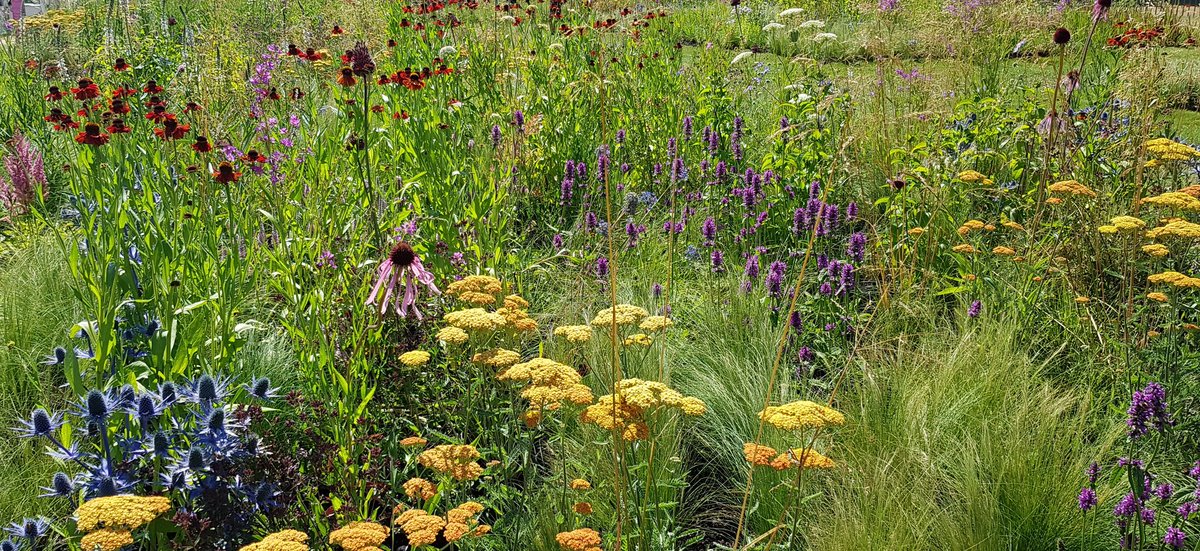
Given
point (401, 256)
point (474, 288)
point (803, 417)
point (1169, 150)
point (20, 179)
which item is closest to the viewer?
point (803, 417)

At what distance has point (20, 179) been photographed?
351 centimetres

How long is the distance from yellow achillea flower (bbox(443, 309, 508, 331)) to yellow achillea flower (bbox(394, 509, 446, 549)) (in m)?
0.41

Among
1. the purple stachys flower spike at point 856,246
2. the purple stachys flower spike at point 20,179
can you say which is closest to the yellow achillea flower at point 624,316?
the purple stachys flower spike at point 856,246

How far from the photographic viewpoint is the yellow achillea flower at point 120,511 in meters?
1.36

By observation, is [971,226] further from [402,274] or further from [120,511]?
[120,511]

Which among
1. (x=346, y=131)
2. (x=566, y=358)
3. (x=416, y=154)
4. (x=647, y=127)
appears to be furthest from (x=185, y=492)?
(x=647, y=127)

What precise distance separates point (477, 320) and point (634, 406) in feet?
1.27

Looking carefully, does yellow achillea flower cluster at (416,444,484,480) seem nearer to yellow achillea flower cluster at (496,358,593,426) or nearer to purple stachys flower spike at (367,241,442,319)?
yellow achillea flower cluster at (496,358,593,426)

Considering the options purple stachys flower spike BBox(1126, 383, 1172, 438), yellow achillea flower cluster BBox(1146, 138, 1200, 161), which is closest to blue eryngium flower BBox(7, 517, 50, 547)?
purple stachys flower spike BBox(1126, 383, 1172, 438)

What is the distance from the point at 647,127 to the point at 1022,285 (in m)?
2.41

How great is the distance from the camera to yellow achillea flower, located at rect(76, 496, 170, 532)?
1361mm

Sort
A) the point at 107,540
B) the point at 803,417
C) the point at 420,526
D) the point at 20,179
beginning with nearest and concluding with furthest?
the point at 107,540, the point at 420,526, the point at 803,417, the point at 20,179

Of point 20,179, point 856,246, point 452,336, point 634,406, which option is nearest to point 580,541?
point 634,406

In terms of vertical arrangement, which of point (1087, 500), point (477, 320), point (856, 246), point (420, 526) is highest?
point (477, 320)
